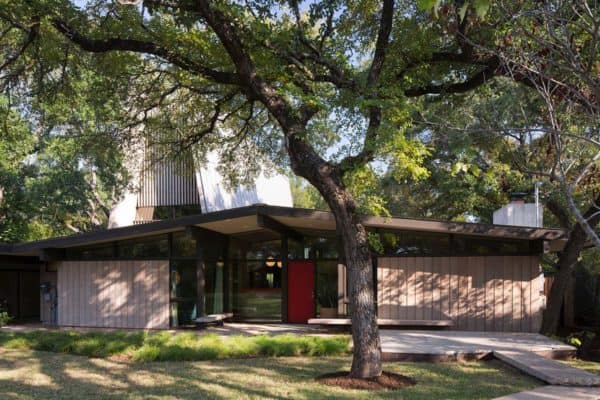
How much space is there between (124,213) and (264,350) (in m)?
15.1

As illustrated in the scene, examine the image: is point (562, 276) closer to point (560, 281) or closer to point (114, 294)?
point (560, 281)

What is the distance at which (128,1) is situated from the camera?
29.8 feet

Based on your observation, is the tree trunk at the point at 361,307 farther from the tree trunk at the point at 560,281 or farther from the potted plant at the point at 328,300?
the potted plant at the point at 328,300

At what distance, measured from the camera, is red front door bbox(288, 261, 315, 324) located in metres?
17.0

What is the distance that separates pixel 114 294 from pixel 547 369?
37.5ft

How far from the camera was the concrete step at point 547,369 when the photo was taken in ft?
28.5

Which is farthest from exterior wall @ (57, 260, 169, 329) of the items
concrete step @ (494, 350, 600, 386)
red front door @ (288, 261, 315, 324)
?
concrete step @ (494, 350, 600, 386)

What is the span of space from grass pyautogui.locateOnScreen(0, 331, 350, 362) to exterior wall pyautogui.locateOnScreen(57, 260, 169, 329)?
354 centimetres

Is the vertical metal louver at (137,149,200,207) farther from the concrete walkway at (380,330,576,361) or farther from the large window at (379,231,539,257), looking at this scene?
the concrete walkway at (380,330,576,361)

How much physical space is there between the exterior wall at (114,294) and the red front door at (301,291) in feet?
11.3

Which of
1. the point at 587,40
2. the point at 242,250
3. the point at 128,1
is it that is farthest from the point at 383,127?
the point at 242,250

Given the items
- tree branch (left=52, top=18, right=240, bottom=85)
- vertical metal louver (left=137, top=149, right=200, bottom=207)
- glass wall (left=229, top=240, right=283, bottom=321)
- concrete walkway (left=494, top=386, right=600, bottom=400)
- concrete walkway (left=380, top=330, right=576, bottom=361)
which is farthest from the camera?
vertical metal louver (left=137, top=149, right=200, bottom=207)

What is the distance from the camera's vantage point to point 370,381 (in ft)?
29.2

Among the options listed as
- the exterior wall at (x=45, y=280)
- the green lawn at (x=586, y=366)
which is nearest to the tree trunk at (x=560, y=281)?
the green lawn at (x=586, y=366)
